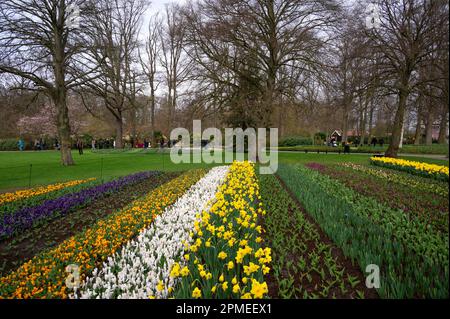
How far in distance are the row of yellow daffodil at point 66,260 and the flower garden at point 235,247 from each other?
0.02 m

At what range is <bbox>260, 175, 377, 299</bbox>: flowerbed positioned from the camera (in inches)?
99.3

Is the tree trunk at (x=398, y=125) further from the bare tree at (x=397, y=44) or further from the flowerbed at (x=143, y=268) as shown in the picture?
the flowerbed at (x=143, y=268)

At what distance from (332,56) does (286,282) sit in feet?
50.3

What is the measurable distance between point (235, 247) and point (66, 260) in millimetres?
2229

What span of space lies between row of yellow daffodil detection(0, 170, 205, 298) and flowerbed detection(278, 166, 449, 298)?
2982 mm

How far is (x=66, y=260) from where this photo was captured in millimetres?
3561

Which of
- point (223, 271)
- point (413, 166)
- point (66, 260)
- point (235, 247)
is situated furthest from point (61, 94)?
point (413, 166)

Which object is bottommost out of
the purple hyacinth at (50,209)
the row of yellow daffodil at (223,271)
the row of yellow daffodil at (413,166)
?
the purple hyacinth at (50,209)

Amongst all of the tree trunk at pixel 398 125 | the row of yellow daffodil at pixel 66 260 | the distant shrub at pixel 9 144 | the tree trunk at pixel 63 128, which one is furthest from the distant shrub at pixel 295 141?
the distant shrub at pixel 9 144

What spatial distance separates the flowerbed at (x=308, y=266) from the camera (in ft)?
8.27

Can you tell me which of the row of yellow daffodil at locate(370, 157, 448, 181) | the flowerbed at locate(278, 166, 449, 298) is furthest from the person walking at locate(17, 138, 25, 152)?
the flowerbed at locate(278, 166, 449, 298)

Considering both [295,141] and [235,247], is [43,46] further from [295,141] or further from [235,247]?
[295,141]

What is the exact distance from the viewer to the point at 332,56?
15.2 meters

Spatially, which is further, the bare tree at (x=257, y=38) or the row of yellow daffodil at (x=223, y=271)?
the bare tree at (x=257, y=38)
